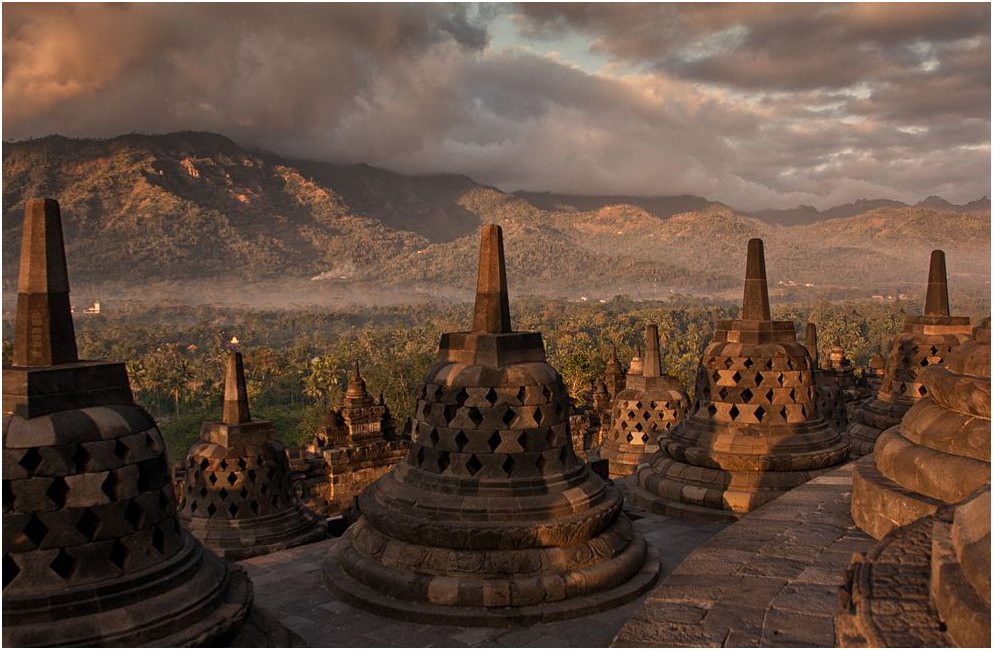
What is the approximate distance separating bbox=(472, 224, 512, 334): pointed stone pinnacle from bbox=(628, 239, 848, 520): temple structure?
4.36 meters

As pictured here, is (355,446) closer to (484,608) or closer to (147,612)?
(484,608)

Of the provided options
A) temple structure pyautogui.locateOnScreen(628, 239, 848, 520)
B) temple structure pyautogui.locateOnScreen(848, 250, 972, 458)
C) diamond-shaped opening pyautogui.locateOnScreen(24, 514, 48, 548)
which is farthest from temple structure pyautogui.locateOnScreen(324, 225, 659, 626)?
temple structure pyautogui.locateOnScreen(848, 250, 972, 458)

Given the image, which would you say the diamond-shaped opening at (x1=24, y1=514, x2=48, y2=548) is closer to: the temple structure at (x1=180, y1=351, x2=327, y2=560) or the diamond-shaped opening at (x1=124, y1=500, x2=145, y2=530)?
the diamond-shaped opening at (x1=124, y1=500, x2=145, y2=530)

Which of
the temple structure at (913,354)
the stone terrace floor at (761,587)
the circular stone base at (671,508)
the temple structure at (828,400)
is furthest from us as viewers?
the temple structure at (913,354)

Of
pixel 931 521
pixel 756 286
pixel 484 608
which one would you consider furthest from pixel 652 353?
pixel 931 521

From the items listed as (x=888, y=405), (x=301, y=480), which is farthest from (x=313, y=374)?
(x=888, y=405)

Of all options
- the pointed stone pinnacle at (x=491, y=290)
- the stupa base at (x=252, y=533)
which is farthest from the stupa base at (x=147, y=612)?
the stupa base at (x=252, y=533)

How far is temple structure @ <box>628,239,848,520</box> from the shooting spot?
996cm

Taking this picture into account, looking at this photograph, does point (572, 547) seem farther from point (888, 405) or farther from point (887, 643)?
point (888, 405)

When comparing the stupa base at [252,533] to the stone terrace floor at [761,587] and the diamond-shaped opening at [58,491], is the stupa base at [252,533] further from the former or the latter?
the stone terrace floor at [761,587]

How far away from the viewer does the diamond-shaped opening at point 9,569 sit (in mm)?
4637

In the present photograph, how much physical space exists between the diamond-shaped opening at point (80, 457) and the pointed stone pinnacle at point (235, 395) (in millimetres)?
6746

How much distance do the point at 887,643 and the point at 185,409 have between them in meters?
86.8

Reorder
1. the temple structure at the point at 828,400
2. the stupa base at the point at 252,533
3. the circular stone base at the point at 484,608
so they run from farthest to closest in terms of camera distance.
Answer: the stupa base at the point at 252,533
the temple structure at the point at 828,400
the circular stone base at the point at 484,608
